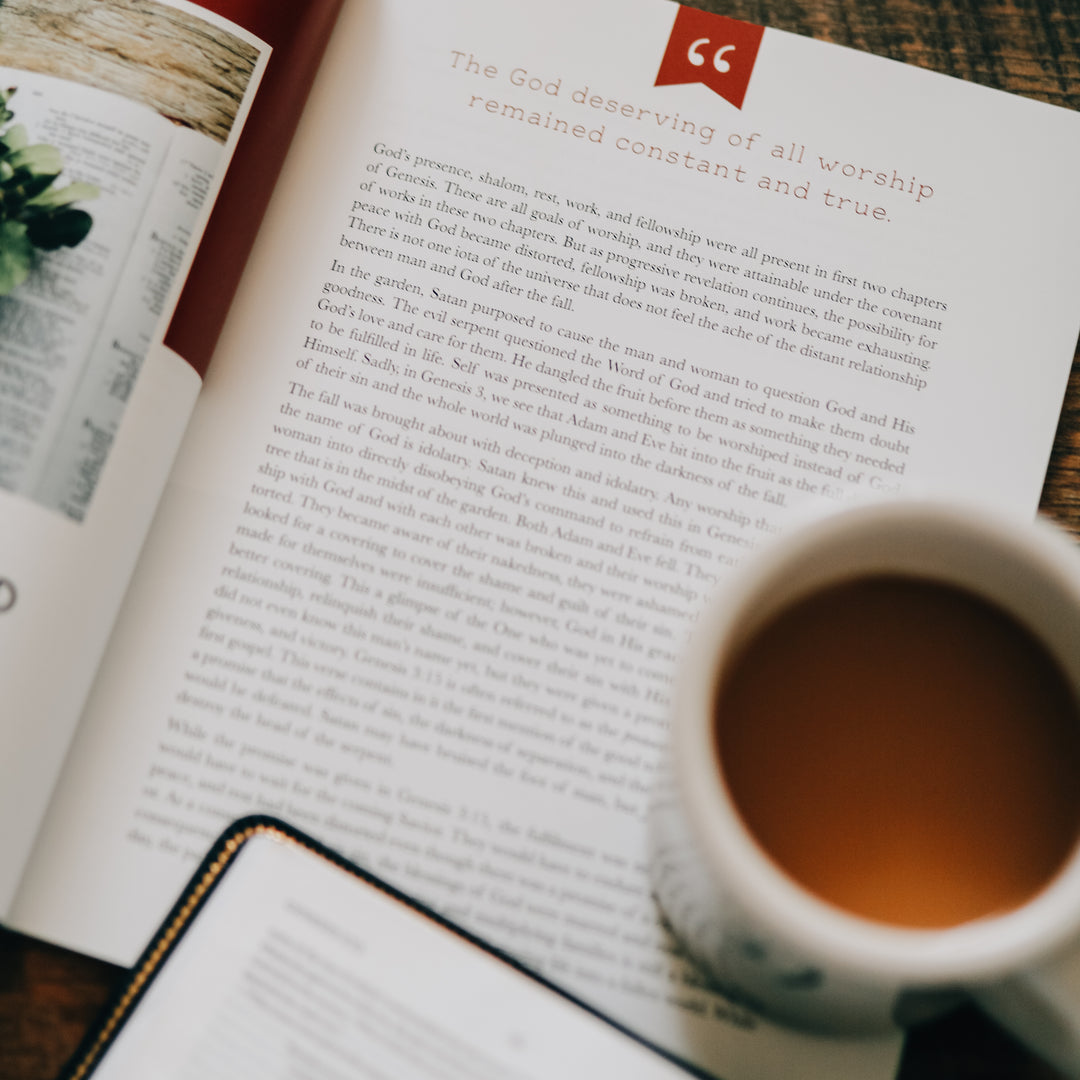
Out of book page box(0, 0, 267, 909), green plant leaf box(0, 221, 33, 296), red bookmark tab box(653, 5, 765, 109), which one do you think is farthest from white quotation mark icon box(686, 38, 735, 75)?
green plant leaf box(0, 221, 33, 296)

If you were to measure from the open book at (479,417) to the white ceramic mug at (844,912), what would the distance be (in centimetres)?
9

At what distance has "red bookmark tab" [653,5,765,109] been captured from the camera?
16.1 inches

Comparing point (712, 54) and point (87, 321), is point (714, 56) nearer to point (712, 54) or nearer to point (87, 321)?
point (712, 54)

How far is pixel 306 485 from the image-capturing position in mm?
377

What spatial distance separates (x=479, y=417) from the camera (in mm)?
383

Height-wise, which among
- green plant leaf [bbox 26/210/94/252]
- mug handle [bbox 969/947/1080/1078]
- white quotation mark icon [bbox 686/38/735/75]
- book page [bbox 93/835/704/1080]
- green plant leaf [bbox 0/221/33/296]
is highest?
white quotation mark icon [bbox 686/38/735/75]

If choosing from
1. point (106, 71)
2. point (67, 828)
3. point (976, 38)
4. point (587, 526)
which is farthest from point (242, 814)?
point (976, 38)

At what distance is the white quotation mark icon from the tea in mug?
0.85 ft

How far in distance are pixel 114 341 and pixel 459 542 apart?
152 millimetres

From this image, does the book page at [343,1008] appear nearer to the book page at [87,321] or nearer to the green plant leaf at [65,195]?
the book page at [87,321]

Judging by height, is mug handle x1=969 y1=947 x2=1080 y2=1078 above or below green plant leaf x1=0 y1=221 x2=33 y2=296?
below

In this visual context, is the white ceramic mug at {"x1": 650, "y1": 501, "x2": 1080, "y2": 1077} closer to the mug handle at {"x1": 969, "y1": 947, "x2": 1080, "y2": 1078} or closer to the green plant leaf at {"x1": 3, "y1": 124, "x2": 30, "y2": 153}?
the mug handle at {"x1": 969, "y1": 947, "x2": 1080, "y2": 1078}

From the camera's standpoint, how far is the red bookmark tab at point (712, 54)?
1.34 ft

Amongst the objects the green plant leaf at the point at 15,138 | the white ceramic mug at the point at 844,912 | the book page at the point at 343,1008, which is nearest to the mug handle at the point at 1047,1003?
the white ceramic mug at the point at 844,912
